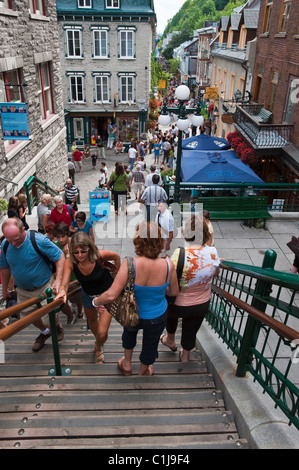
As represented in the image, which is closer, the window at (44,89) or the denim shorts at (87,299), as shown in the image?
the denim shorts at (87,299)

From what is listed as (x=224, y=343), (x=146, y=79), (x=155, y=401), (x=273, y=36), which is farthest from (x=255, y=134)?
(x=146, y=79)

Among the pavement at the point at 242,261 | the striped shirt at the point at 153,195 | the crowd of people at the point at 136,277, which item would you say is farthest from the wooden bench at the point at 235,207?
the crowd of people at the point at 136,277

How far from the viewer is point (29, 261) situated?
157 inches

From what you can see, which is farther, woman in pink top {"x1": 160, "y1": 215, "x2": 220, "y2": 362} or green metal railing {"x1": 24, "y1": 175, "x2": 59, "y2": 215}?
green metal railing {"x1": 24, "y1": 175, "x2": 59, "y2": 215}

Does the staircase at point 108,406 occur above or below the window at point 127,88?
above

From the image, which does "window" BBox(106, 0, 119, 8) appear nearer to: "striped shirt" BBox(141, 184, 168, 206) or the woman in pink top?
"striped shirt" BBox(141, 184, 168, 206)

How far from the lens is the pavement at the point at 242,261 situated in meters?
2.63

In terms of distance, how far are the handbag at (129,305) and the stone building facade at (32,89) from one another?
6.40 m

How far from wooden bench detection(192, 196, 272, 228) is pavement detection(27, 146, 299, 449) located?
290mm

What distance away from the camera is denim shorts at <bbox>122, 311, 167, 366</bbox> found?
3.31 metres

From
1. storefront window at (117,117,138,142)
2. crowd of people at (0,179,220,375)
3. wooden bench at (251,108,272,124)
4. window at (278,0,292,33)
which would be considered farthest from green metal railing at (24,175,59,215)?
storefront window at (117,117,138,142)

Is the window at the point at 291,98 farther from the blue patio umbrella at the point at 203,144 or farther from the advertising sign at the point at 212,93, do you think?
the advertising sign at the point at 212,93

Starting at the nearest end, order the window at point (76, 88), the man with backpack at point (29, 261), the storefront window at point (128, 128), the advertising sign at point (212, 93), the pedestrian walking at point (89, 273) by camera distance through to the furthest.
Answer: the pedestrian walking at point (89, 273)
the man with backpack at point (29, 261)
the advertising sign at point (212, 93)
the window at point (76, 88)
the storefront window at point (128, 128)

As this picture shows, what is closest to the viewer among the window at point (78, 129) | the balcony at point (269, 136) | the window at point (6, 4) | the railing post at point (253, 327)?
the railing post at point (253, 327)
